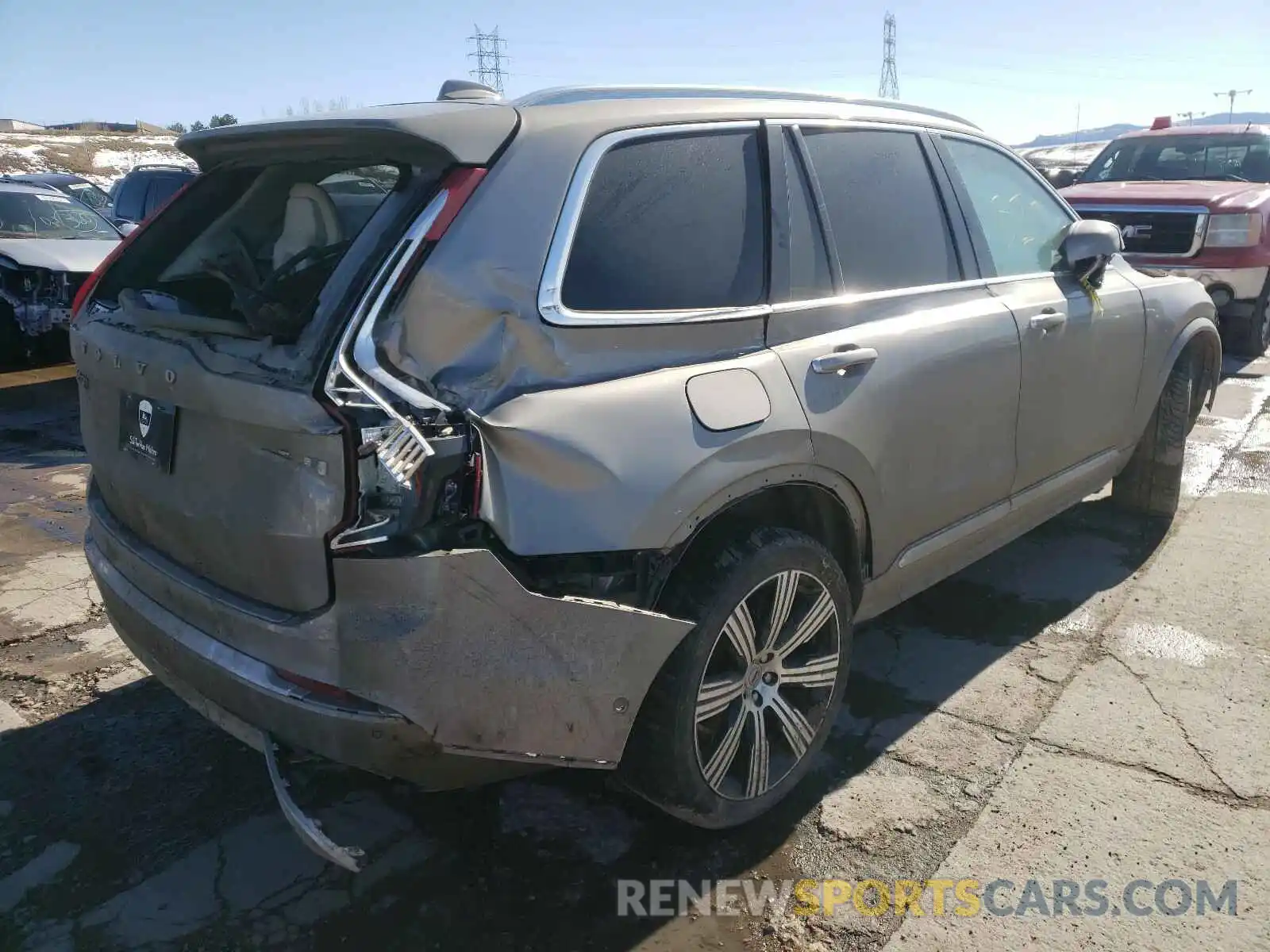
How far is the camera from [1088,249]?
388cm

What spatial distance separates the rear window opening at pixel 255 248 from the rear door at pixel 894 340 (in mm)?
1159

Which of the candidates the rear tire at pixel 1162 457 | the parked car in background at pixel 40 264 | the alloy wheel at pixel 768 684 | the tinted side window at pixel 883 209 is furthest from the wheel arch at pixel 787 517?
the parked car in background at pixel 40 264

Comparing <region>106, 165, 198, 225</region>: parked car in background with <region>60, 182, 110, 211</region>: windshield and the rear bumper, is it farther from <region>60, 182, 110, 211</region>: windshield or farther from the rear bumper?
the rear bumper

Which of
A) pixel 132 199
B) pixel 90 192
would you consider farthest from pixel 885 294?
pixel 90 192

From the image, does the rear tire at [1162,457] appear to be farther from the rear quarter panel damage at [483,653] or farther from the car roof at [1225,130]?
the car roof at [1225,130]

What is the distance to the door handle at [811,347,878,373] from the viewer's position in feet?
8.93

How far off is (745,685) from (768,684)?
0.12 m

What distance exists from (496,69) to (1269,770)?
55.1m

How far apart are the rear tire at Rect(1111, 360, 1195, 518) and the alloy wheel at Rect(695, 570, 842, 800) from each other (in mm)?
2794

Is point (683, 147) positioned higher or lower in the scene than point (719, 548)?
higher

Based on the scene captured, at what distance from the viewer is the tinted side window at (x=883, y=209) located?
300 centimetres

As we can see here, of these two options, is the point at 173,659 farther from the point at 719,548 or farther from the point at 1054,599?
the point at 1054,599

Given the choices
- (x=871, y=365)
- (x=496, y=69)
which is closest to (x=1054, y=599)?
(x=871, y=365)

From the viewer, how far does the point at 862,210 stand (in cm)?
309
